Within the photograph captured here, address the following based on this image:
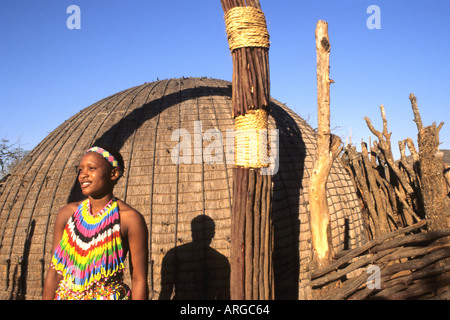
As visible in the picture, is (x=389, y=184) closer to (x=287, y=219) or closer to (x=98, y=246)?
(x=287, y=219)

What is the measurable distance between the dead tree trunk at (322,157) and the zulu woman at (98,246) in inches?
104

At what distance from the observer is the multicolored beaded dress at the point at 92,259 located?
224cm

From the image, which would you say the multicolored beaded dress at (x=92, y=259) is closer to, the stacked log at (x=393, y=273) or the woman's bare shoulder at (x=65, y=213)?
the woman's bare shoulder at (x=65, y=213)

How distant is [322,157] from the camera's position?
399 centimetres

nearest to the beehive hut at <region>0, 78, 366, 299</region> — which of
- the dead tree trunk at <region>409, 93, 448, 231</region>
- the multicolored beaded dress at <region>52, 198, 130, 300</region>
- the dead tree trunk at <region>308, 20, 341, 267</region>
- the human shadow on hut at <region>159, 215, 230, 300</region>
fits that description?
the human shadow on hut at <region>159, 215, 230, 300</region>

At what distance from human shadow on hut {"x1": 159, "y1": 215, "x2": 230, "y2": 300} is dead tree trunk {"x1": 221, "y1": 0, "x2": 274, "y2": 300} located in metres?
2.72

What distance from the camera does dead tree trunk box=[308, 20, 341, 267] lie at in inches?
154

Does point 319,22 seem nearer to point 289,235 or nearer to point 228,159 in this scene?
point 228,159

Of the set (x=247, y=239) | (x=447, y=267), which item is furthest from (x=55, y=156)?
(x=447, y=267)

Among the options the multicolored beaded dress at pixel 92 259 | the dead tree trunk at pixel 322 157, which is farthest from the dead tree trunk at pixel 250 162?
the dead tree trunk at pixel 322 157

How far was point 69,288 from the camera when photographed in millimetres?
2266

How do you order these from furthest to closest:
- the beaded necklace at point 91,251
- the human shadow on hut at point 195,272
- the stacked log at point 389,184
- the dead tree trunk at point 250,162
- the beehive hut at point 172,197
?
the stacked log at point 389,184 → the beehive hut at point 172,197 → the human shadow on hut at point 195,272 → the dead tree trunk at point 250,162 → the beaded necklace at point 91,251

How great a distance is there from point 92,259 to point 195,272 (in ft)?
11.2
